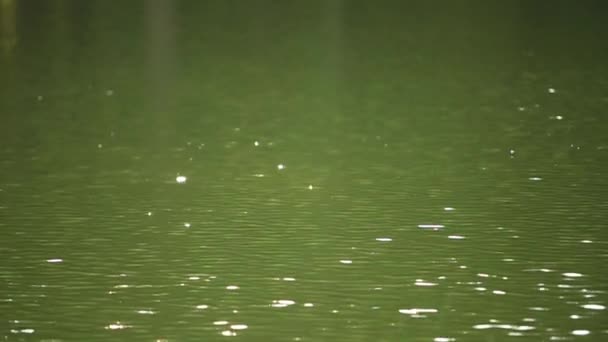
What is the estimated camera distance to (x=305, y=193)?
19203 mm

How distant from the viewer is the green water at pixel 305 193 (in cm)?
1348

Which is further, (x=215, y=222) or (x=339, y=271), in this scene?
(x=215, y=222)

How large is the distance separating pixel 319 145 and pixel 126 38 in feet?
62.4

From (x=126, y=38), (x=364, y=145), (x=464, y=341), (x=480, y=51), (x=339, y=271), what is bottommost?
(x=464, y=341)

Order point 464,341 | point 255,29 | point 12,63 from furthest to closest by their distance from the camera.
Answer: point 255,29, point 12,63, point 464,341

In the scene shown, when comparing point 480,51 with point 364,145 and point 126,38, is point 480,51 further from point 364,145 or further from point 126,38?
point 364,145

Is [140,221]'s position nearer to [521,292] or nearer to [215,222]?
[215,222]

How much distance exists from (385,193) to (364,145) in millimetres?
4108

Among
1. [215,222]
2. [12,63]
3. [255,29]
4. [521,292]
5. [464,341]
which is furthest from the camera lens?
[255,29]

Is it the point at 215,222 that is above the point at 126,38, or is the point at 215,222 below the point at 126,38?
below

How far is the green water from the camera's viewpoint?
13.5m

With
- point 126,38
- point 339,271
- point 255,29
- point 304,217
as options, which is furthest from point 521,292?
point 255,29

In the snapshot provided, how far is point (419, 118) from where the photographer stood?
85.1ft

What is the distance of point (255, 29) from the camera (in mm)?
45812
